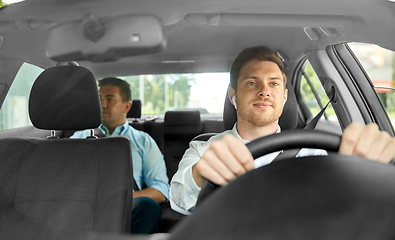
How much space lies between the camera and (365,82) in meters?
1.77

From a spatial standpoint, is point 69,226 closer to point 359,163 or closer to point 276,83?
point 276,83

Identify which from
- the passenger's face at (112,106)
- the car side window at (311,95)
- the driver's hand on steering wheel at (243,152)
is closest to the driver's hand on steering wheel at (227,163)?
the driver's hand on steering wheel at (243,152)

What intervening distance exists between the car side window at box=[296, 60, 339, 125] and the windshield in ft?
1.62

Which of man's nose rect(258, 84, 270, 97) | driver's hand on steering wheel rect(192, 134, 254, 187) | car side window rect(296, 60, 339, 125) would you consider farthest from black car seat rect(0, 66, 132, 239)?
car side window rect(296, 60, 339, 125)

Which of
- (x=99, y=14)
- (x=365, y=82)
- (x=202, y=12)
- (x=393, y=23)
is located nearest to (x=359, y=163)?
(x=393, y=23)

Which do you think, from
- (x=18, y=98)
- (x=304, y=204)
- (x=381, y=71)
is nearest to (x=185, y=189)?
(x=304, y=204)

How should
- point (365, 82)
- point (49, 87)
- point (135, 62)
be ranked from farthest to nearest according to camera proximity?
1. point (135, 62)
2. point (365, 82)
3. point (49, 87)

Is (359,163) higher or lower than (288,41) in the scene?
lower

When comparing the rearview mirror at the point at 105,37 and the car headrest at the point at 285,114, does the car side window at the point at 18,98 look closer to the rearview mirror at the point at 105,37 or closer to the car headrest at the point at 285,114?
the rearview mirror at the point at 105,37

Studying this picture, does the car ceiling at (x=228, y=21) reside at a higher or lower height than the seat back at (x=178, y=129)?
higher

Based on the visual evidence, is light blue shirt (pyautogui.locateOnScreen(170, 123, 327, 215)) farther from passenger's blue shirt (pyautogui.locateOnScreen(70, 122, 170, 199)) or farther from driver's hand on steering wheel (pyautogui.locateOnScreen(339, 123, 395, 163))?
passenger's blue shirt (pyautogui.locateOnScreen(70, 122, 170, 199))

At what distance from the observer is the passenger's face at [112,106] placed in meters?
2.47

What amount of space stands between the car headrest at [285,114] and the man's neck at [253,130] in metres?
0.24

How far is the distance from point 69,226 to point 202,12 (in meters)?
0.90
